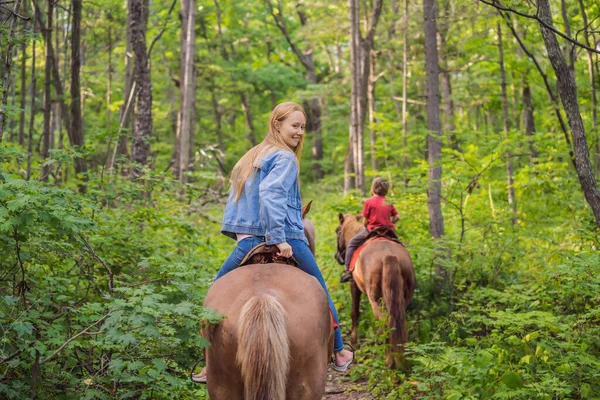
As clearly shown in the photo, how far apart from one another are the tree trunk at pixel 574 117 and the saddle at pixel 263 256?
3.42 meters

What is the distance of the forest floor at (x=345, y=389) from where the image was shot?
6.51 m

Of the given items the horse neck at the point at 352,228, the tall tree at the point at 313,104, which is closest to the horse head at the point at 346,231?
the horse neck at the point at 352,228

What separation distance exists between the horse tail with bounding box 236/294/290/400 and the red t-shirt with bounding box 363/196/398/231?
16.9ft

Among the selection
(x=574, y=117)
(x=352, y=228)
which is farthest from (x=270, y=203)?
(x=352, y=228)

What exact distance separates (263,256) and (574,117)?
3.71 m

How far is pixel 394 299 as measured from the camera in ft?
22.8

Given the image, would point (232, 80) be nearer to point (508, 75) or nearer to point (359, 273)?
point (508, 75)

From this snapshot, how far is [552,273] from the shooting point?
6.15 metres

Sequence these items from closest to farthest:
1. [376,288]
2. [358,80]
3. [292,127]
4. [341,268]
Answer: [292,127] → [376,288] → [341,268] → [358,80]

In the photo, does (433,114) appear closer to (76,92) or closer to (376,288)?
(376,288)

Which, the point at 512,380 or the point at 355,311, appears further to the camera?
the point at 355,311

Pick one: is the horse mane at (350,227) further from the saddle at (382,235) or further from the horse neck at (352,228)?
the saddle at (382,235)

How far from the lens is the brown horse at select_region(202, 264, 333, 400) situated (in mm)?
3068

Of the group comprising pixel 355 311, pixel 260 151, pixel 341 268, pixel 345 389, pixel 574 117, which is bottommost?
pixel 345 389
